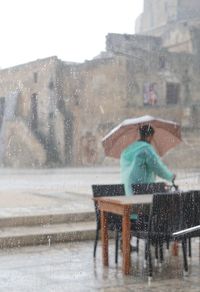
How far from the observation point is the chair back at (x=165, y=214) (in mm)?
5820

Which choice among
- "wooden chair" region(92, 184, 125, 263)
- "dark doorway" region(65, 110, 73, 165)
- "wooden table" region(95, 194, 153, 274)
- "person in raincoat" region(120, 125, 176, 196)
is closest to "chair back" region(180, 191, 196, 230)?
"wooden table" region(95, 194, 153, 274)

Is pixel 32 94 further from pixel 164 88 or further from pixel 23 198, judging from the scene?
pixel 23 198

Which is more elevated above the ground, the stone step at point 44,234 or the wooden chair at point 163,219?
the wooden chair at point 163,219

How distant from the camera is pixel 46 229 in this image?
27.9 feet

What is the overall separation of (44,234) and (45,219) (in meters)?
0.88

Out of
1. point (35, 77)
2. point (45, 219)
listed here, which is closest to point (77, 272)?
point (45, 219)

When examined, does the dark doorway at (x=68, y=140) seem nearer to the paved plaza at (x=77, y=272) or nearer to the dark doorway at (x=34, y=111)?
the dark doorway at (x=34, y=111)

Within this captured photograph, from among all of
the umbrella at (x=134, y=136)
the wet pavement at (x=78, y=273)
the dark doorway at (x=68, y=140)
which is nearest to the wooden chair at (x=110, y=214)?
the wet pavement at (x=78, y=273)

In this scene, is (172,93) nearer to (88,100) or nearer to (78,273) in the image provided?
(88,100)

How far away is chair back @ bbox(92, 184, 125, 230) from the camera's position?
6861mm

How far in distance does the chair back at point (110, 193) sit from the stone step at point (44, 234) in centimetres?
125

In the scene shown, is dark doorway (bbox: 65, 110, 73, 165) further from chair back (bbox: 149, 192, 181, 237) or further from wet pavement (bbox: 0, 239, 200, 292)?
chair back (bbox: 149, 192, 181, 237)

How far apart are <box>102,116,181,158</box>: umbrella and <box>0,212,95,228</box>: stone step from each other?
173cm

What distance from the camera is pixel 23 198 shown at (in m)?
12.2
